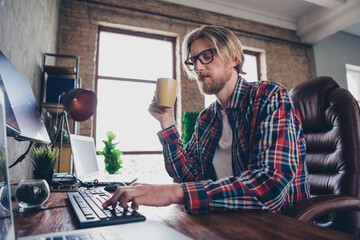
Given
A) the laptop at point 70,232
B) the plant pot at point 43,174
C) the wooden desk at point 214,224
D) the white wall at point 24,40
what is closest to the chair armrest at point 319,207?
the wooden desk at point 214,224

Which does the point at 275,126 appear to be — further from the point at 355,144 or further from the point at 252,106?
the point at 355,144

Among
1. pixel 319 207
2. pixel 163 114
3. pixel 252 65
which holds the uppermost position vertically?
pixel 252 65

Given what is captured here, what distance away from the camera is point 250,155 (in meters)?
1.00

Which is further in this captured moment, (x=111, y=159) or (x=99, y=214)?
(x=111, y=159)

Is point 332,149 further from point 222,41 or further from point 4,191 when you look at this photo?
point 4,191

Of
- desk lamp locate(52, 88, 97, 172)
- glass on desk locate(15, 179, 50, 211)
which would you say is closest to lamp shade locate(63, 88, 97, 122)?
desk lamp locate(52, 88, 97, 172)

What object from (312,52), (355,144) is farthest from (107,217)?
(312,52)

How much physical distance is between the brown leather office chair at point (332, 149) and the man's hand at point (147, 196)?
48 centimetres

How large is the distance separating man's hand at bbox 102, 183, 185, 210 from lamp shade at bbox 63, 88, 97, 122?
103 centimetres

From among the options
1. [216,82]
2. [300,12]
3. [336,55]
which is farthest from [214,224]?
[336,55]

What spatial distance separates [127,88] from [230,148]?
348 cm

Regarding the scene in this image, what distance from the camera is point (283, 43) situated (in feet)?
18.2

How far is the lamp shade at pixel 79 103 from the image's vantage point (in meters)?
1.51

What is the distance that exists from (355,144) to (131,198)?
1.06 metres
